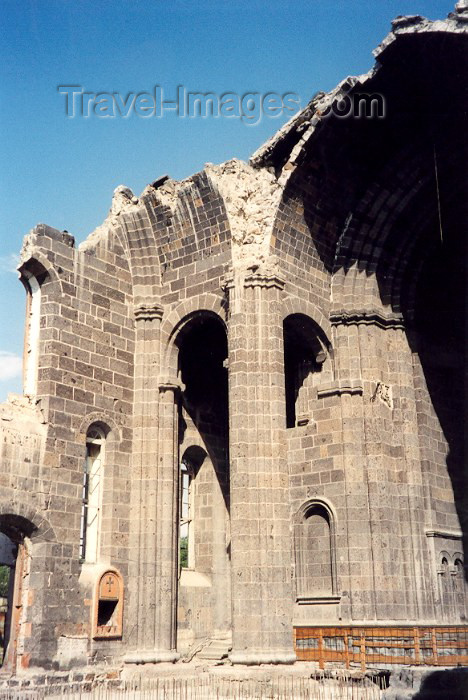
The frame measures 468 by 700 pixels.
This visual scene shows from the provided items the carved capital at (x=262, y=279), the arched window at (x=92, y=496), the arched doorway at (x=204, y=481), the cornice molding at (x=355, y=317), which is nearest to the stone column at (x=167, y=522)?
the arched doorway at (x=204, y=481)

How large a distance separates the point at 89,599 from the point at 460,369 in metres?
10.2

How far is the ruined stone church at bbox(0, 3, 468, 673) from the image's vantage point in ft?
48.1

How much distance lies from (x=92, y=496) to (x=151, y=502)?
3.80 feet

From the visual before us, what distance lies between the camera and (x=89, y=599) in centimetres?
1520

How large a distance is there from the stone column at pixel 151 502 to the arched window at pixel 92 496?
2.27 feet

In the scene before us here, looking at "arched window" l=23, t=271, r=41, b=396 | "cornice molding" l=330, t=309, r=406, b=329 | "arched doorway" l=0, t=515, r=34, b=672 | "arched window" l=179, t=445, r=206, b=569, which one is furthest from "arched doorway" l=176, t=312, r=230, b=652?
"arched doorway" l=0, t=515, r=34, b=672

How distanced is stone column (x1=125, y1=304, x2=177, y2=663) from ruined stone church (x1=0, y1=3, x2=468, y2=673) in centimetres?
4

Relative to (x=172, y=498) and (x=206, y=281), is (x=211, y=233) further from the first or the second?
(x=172, y=498)

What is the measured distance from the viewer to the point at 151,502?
16.3m

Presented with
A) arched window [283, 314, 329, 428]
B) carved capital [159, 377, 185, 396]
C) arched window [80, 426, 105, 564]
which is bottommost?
arched window [80, 426, 105, 564]

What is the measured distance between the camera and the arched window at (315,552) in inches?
650

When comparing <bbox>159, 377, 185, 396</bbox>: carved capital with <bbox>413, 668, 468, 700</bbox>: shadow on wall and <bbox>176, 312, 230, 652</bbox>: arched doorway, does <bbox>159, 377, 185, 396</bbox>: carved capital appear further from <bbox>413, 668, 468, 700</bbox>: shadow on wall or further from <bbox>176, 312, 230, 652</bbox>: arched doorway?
<bbox>413, 668, 468, 700</bbox>: shadow on wall

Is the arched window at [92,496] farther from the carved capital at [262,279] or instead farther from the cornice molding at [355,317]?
the cornice molding at [355,317]

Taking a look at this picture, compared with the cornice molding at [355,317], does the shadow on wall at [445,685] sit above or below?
below
